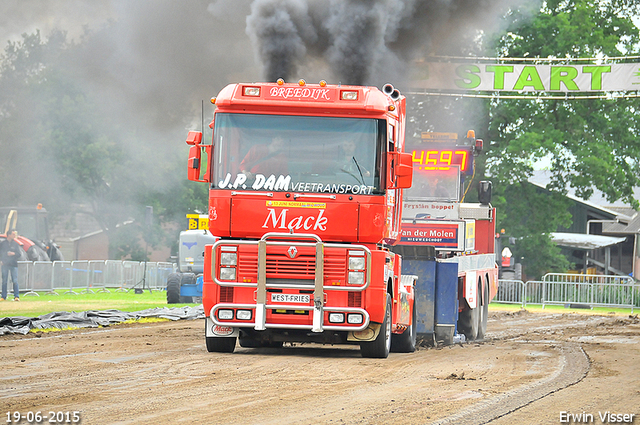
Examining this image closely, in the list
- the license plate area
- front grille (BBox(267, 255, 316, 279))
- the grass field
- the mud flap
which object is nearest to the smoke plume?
front grille (BBox(267, 255, 316, 279))

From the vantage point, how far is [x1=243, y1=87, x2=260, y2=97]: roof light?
12000 mm

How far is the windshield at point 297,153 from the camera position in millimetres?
11695

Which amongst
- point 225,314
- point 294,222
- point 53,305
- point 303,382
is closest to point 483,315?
point 294,222

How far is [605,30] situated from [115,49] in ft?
76.2

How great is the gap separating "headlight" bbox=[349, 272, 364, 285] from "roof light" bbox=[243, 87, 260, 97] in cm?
270

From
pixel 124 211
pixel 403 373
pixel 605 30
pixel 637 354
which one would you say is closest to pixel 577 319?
pixel 637 354

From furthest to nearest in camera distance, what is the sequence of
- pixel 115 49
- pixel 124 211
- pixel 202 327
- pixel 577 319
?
pixel 124 211 → pixel 115 49 → pixel 577 319 → pixel 202 327

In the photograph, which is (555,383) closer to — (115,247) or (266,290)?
(266,290)

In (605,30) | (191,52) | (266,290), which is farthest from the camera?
(605,30)

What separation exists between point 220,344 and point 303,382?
3220mm

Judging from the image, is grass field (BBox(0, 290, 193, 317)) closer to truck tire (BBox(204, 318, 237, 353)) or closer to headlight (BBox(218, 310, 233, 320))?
truck tire (BBox(204, 318, 237, 353))

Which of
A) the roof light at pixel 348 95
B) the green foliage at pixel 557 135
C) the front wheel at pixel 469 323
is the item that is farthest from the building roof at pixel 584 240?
the roof light at pixel 348 95

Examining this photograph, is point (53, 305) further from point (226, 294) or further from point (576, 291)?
point (576, 291)

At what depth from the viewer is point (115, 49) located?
30234 mm
